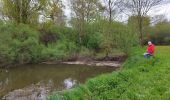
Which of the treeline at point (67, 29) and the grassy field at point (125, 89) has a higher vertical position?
the treeline at point (67, 29)

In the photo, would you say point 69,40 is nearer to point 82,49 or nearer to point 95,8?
point 82,49

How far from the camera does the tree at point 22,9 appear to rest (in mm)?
43125

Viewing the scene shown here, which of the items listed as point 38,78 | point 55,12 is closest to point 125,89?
point 38,78

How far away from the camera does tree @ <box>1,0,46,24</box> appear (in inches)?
1698

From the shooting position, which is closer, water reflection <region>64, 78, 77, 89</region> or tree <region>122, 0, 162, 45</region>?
water reflection <region>64, 78, 77, 89</region>

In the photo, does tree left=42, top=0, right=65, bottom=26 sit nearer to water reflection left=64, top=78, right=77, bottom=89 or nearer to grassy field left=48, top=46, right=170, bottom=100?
water reflection left=64, top=78, right=77, bottom=89

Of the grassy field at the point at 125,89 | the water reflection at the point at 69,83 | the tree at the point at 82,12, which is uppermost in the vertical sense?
the tree at the point at 82,12

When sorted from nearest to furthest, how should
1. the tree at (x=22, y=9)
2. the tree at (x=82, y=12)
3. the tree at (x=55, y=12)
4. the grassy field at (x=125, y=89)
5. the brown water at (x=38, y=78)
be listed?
the grassy field at (x=125, y=89) < the brown water at (x=38, y=78) < the tree at (x=22, y=9) < the tree at (x=82, y=12) < the tree at (x=55, y=12)

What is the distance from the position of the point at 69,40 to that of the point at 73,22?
→ 3.24 meters

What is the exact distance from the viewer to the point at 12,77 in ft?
87.8

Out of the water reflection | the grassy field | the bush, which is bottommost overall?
the water reflection

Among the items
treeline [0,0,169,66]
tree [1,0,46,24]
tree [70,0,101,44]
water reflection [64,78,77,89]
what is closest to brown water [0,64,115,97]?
water reflection [64,78,77,89]

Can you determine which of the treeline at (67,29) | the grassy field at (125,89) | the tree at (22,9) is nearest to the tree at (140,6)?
the treeline at (67,29)

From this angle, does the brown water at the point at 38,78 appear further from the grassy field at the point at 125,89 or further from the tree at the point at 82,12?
the tree at the point at 82,12
